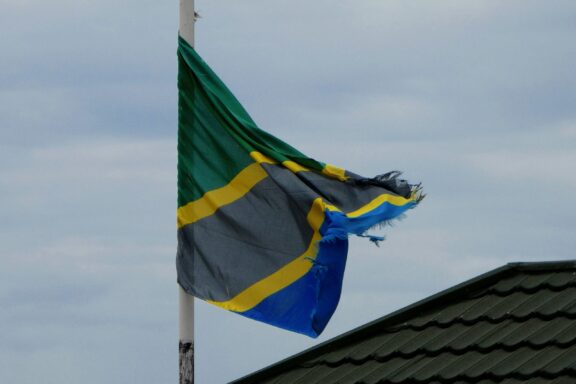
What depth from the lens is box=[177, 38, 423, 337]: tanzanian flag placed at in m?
9.30

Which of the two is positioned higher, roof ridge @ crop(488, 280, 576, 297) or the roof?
roof ridge @ crop(488, 280, 576, 297)

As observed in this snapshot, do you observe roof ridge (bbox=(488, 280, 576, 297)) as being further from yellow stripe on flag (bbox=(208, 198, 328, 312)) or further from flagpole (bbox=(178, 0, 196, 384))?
flagpole (bbox=(178, 0, 196, 384))

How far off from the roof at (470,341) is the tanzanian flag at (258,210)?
0.33 metres

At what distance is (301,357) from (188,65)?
7.77 feet

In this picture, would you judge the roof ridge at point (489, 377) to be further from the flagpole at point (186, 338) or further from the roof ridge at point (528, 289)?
the flagpole at point (186, 338)

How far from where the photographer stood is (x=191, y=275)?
31.4 feet

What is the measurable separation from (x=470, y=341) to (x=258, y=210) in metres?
2.01

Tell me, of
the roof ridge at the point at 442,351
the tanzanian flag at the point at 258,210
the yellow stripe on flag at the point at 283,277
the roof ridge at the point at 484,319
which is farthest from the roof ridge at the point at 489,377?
the yellow stripe on flag at the point at 283,277

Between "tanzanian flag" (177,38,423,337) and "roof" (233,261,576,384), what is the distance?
331mm

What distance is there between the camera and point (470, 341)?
334 inches

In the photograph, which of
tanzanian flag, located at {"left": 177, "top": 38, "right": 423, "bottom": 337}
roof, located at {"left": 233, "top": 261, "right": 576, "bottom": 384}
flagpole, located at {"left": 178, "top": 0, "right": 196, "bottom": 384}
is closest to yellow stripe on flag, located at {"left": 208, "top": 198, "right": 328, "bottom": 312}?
tanzanian flag, located at {"left": 177, "top": 38, "right": 423, "bottom": 337}

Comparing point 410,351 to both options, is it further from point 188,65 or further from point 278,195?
point 188,65

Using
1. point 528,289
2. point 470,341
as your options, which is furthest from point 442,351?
point 528,289

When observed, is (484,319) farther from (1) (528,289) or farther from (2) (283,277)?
(2) (283,277)
